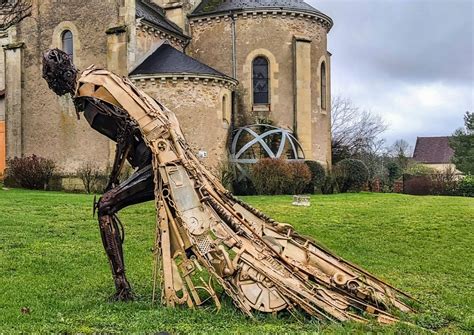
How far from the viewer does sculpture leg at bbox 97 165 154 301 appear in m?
6.38

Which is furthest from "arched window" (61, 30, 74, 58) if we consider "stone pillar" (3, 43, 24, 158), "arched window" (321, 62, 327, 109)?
"arched window" (321, 62, 327, 109)

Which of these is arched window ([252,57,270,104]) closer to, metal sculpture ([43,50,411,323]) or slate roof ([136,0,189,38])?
slate roof ([136,0,189,38])

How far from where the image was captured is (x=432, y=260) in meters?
10.3

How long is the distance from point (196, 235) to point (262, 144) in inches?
771

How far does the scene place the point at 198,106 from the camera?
23.7m

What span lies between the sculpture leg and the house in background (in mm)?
72299

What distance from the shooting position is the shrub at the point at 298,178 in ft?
76.4

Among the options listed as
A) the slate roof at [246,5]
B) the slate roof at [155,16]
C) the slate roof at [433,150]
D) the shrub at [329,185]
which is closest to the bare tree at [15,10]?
the slate roof at [155,16]

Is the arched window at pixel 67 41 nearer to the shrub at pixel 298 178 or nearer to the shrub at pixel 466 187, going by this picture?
the shrub at pixel 298 178

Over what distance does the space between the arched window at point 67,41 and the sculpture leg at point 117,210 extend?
21294 millimetres

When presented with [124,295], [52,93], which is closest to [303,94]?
[52,93]

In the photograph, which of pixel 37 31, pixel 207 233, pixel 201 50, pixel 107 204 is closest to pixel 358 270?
pixel 207 233

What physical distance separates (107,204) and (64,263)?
3258 millimetres

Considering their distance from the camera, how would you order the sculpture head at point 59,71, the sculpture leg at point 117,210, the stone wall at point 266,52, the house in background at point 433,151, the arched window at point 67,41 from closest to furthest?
the sculpture leg at point 117,210, the sculpture head at point 59,71, the arched window at point 67,41, the stone wall at point 266,52, the house in background at point 433,151
